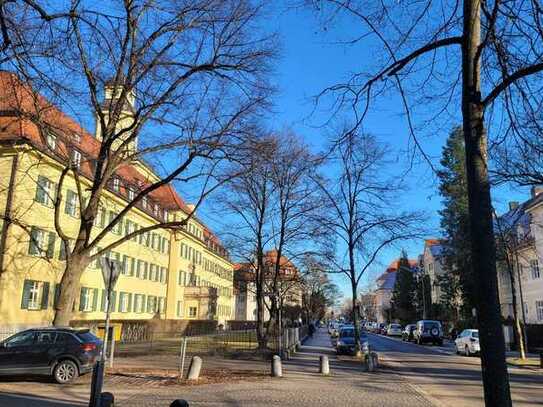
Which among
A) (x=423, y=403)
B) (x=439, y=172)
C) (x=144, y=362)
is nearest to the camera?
(x=439, y=172)

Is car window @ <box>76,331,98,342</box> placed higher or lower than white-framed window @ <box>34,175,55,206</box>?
lower

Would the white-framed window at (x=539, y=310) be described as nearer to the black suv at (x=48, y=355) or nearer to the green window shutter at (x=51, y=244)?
the green window shutter at (x=51, y=244)

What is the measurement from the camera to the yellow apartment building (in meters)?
16.0

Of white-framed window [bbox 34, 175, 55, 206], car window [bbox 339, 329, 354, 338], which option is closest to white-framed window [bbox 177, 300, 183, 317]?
white-framed window [bbox 34, 175, 55, 206]

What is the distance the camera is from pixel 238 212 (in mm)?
29484

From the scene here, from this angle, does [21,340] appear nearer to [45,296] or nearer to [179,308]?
[45,296]

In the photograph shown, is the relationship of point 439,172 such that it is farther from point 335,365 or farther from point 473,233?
point 335,365

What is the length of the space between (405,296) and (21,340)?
2850 inches

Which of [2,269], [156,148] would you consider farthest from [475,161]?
[2,269]

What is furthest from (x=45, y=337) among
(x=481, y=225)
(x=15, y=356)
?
(x=481, y=225)

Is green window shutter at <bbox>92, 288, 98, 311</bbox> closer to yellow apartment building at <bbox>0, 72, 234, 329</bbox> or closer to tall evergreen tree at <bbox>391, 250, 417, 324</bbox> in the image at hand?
yellow apartment building at <bbox>0, 72, 234, 329</bbox>

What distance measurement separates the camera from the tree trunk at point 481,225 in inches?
190

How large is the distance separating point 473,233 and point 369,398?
867 centimetres

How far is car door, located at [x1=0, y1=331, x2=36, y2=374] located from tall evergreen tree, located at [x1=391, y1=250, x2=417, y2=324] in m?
72.1
